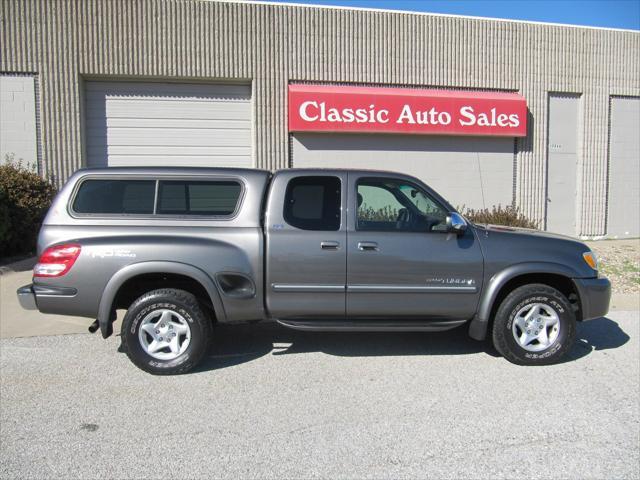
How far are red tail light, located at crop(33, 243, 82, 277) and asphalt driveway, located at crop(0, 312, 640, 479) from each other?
39.3 inches

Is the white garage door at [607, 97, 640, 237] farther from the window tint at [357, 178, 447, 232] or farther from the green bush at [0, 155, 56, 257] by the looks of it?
the green bush at [0, 155, 56, 257]

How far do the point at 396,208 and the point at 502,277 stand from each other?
3.99 feet

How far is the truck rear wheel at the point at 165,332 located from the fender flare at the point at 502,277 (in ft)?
8.59

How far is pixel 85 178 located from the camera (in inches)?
196

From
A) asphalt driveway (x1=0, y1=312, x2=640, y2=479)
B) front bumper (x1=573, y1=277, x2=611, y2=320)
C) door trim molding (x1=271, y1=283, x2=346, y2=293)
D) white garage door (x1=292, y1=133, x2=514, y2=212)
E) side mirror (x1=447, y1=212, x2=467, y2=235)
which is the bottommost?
asphalt driveway (x1=0, y1=312, x2=640, y2=479)

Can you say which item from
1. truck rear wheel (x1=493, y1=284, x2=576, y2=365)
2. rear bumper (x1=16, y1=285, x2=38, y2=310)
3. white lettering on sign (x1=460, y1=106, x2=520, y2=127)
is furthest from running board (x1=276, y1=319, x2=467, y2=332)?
white lettering on sign (x1=460, y1=106, x2=520, y2=127)

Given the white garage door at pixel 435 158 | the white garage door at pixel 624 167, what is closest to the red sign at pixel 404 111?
the white garage door at pixel 435 158

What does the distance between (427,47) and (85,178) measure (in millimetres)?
11116

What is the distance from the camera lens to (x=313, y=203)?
5117 mm

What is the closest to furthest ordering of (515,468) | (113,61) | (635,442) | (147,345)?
(515,468) < (635,442) < (147,345) < (113,61)

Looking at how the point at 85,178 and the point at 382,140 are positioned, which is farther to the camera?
the point at 382,140

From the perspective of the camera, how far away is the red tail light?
15.3ft

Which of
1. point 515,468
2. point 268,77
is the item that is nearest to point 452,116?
point 268,77

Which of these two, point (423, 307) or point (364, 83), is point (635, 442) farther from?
point (364, 83)
